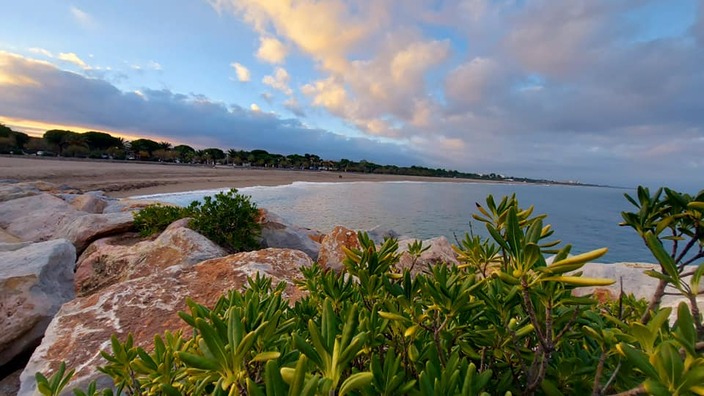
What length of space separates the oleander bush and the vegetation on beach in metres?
5.65

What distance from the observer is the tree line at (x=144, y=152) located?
201 ft

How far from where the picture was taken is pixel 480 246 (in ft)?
5.58

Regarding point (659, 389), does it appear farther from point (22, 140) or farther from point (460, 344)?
point (22, 140)

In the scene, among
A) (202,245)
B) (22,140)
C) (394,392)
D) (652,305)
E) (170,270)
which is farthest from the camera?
(22,140)

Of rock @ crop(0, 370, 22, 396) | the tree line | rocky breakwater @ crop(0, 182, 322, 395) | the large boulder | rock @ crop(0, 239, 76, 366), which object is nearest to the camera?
rocky breakwater @ crop(0, 182, 322, 395)

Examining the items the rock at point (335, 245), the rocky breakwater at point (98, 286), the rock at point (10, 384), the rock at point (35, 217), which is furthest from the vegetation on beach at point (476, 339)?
the rock at point (35, 217)

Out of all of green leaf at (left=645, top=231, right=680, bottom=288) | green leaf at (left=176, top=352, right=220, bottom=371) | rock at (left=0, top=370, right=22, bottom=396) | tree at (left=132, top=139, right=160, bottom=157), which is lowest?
rock at (left=0, top=370, right=22, bottom=396)

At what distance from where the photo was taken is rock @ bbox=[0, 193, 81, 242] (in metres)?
7.52

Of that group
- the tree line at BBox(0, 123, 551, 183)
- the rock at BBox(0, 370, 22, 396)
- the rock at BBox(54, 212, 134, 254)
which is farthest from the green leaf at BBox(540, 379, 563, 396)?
the tree line at BBox(0, 123, 551, 183)

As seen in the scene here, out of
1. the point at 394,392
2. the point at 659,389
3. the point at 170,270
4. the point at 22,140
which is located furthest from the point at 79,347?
the point at 22,140

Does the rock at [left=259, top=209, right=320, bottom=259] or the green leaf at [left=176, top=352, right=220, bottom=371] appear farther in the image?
the rock at [left=259, top=209, right=320, bottom=259]

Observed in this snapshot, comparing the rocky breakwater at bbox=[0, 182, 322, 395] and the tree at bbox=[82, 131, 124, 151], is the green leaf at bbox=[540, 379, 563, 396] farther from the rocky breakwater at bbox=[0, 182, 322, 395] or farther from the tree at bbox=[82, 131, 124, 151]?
the tree at bbox=[82, 131, 124, 151]

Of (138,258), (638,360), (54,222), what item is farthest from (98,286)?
(638,360)

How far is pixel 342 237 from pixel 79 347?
4.65 metres
